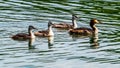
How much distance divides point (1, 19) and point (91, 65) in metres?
9.58

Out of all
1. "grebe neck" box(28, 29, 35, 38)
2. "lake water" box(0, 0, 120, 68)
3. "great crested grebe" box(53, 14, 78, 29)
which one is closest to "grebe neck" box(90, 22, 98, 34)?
"lake water" box(0, 0, 120, 68)

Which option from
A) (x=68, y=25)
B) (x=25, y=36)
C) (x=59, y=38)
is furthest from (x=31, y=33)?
(x=68, y=25)

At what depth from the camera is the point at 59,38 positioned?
26.6 metres

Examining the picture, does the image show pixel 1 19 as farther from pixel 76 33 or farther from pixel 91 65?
pixel 91 65

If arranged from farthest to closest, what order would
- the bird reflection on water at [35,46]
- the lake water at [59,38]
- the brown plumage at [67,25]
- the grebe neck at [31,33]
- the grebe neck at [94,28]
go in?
the brown plumage at [67,25] < the grebe neck at [94,28] < the grebe neck at [31,33] < the bird reflection on water at [35,46] < the lake water at [59,38]

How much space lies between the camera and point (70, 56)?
22.8 meters

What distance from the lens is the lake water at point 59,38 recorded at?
72.1 feet

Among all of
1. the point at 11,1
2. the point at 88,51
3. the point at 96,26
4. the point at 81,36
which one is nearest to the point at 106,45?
the point at 88,51

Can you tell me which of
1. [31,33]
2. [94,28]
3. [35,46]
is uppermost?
[31,33]

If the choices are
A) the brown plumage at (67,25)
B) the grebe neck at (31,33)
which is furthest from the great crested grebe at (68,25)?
the grebe neck at (31,33)

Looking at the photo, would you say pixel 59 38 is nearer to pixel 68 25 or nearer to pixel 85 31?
pixel 85 31

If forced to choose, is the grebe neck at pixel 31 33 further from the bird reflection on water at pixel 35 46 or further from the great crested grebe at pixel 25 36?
the bird reflection on water at pixel 35 46

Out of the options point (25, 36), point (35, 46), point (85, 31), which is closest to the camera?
point (35, 46)

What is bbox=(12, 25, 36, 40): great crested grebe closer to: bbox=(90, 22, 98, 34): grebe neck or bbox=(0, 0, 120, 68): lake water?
bbox=(0, 0, 120, 68): lake water
